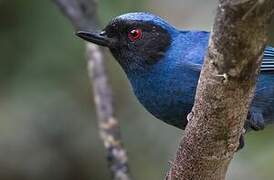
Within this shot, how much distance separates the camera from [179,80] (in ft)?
12.6

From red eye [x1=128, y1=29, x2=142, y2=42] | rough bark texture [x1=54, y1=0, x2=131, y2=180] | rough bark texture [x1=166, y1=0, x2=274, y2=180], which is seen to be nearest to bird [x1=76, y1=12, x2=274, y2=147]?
red eye [x1=128, y1=29, x2=142, y2=42]

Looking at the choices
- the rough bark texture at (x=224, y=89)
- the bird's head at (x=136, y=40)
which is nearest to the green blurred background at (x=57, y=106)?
the bird's head at (x=136, y=40)

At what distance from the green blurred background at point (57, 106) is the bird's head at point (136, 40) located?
1709 millimetres

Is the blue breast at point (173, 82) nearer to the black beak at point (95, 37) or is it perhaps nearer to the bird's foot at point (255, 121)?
the black beak at point (95, 37)

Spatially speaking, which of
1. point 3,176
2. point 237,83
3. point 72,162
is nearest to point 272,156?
point 72,162

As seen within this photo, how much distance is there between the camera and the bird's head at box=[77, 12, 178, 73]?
399cm

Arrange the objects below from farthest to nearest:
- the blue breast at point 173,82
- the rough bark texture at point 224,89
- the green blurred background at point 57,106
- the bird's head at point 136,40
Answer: the green blurred background at point 57,106, the bird's head at point 136,40, the blue breast at point 173,82, the rough bark texture at point 224,89

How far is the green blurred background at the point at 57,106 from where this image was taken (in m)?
5.73

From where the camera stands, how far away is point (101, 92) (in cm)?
436

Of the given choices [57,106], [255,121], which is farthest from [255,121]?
[57,106]

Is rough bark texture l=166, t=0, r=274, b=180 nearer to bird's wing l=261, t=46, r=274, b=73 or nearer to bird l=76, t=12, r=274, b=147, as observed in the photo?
bird l=76, t=12, r=274, b=147

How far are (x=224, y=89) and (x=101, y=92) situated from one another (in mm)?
1846

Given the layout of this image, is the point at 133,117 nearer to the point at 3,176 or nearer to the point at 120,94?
the point at 120,94

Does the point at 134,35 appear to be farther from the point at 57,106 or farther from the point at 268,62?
the point at 57,106
